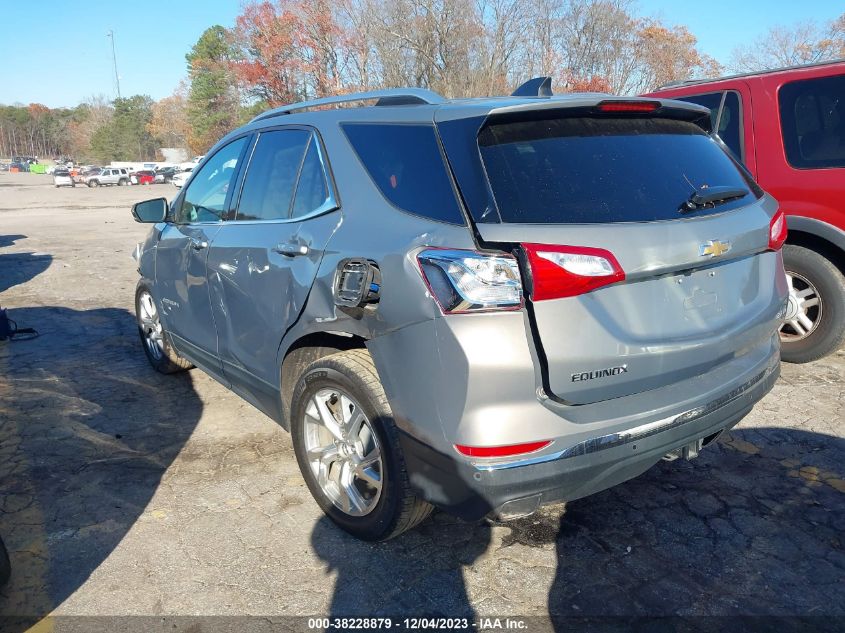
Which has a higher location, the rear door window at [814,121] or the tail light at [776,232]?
the rear door window at [814,121]

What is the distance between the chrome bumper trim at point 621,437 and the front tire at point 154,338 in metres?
3.24

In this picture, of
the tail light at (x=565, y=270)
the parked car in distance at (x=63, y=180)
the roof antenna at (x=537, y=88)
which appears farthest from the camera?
the parked car in distance at (x=63, y=180)

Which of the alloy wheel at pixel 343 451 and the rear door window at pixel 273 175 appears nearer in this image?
the alloy wheel at pixel 343 451

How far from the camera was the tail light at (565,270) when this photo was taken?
6.84ft

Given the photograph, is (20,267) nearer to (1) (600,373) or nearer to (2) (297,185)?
(2) (297,185)

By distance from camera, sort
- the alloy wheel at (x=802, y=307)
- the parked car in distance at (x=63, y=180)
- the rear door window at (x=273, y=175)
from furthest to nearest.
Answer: the parked car in distance at (x=63, y=180)
the alloy wheel at (x=802, y=307)
the rear door window at (x=273, y=175)

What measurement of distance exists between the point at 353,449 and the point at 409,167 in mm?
1195

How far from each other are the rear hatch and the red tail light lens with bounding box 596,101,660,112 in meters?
0.02

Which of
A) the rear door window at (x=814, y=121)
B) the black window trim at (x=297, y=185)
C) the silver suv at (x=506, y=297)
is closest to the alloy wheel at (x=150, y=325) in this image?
the black window trim at (x=297, y=185)

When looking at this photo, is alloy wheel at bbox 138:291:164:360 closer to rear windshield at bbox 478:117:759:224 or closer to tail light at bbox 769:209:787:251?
rear windshield at bbox 478:117:759:224

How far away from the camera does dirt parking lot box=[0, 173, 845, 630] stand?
2.50 meters

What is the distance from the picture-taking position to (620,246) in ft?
7.09

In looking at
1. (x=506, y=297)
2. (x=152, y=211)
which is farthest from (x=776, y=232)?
(x=152, y=211)

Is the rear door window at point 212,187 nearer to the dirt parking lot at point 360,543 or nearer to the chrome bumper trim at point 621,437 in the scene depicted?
the dirt parking lot at point 360,543
